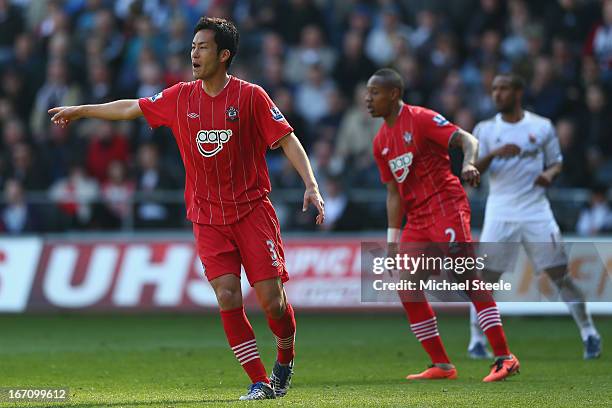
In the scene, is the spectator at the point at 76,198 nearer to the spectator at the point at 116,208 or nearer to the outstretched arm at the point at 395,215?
the spectator at the point at 116,208

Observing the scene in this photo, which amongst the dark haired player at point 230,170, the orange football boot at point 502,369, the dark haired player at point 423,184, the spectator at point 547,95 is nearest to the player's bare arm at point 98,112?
the dark haired player at point 230,170

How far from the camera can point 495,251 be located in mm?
12211

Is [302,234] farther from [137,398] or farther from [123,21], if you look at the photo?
[137,398]

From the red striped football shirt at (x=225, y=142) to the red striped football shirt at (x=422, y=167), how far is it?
206cm

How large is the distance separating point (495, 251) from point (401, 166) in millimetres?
2193

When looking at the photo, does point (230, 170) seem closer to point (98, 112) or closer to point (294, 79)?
point (98, 112)

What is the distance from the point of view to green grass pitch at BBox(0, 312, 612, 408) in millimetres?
8617

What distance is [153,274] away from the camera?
17.5 meters

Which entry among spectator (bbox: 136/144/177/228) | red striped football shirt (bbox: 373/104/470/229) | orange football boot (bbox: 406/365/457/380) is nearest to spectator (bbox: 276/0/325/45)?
spectator (bbox: 136/144/177/228)

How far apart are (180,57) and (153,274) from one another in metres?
4.46

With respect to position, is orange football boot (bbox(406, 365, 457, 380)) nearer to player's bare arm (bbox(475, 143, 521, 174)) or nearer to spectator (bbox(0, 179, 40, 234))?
player's bare arm (bbox(475, 143, 521, 174))

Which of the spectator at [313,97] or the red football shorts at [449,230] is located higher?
the spectator at [313,97]

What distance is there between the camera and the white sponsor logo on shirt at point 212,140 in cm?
843

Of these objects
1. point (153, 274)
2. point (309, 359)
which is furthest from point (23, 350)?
point (153, 274)
